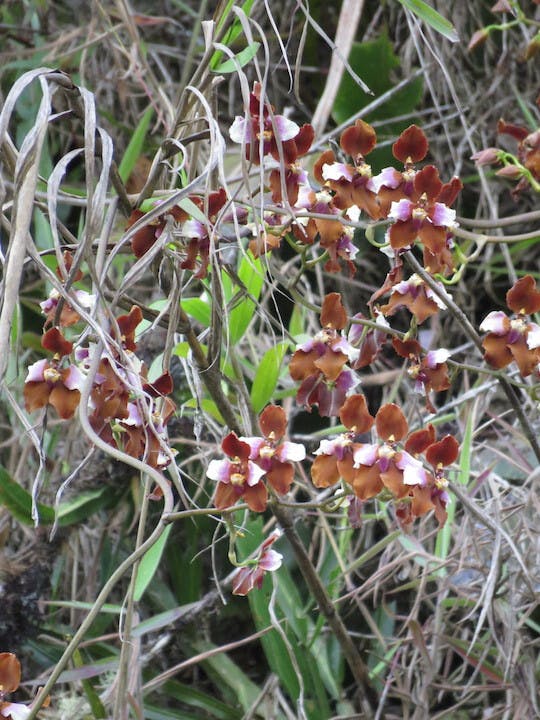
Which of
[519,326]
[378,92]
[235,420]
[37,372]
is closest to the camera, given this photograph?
[37,372]

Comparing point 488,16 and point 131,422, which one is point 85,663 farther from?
point 488,16

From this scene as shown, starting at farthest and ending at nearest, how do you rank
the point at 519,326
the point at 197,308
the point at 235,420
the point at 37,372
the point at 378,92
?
the point at 378,92 → the point at 197,308 → the point at 235,420 → the point at 519,326 → the point at 37,372

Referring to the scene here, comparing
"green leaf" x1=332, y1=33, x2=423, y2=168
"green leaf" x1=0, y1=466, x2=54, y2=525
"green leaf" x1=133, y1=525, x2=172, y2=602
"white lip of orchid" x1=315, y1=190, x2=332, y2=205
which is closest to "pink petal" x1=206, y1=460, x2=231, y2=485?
"white lip of orchid" x1=315, y1=190, x2=332, y2=205

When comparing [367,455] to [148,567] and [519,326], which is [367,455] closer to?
[519,326]

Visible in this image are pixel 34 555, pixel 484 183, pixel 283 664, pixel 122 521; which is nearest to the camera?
pixel 283 664

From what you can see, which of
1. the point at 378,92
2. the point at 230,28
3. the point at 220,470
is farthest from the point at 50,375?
the point at 378,92

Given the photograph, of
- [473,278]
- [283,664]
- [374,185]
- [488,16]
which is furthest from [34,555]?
[488,16]
